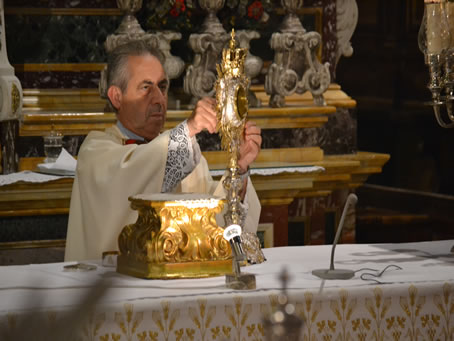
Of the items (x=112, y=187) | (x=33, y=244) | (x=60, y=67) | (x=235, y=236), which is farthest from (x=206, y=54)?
(x=235, y=236)

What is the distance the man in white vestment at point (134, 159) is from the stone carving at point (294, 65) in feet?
9.61

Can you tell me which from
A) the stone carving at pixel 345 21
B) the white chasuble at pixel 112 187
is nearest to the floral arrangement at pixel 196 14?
the stone carving at pixel 345 21

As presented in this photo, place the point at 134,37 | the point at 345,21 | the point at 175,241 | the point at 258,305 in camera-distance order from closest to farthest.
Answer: the point at 258,305
the point at 175,241
the point at 134,37
the point at 345,21

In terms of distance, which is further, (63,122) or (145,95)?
(63,122)

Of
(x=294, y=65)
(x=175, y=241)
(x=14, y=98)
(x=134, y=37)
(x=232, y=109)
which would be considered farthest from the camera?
(x=294, y=65)

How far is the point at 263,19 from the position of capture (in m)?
6.92

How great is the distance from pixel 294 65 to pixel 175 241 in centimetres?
452

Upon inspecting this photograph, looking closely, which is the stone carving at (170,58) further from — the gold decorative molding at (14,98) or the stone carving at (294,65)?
the gold decorative molding at (14,98)

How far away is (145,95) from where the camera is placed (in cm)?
384

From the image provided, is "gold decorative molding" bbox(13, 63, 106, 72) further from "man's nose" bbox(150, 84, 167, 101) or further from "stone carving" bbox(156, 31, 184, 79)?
"man's nose" bbox(150, 84, 167, 101)

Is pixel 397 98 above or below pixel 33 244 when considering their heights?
above

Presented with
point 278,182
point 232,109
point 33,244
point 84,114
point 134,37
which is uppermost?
point 134,37

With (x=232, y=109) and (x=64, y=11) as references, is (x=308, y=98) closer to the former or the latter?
(x=64, y=11)

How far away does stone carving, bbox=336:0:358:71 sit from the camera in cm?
743
